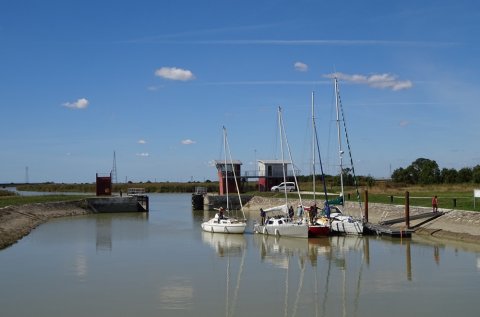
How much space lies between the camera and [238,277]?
1084 inches

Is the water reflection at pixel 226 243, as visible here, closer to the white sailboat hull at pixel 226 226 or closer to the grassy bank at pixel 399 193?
the white sailboat hull at pixel 226 226

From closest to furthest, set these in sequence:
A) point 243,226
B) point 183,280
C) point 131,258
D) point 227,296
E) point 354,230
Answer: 1. point 227,296
2. point 183,280
3. point 131,258
4. point 354,230
5. point 243,226

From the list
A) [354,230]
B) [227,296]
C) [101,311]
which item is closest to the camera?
[101,311]

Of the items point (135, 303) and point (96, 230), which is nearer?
point (135, 303)

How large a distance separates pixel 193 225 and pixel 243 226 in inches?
499

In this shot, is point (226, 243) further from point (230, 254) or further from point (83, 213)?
point (83, 213)

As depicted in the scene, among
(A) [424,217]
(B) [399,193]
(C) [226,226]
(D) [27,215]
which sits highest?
(B) [399,193]

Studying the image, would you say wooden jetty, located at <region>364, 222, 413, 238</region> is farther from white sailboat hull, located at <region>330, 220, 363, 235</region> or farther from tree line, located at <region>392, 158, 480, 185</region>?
tree line, located at <region>392, 158, 480, 185</region>

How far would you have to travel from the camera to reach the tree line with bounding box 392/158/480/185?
99.6 m

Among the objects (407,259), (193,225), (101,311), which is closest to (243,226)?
(193,225)

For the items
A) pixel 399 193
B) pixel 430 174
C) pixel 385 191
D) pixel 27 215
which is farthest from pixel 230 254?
pixel 430 174

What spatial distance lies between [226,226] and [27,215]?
23.1m

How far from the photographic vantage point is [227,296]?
23.0m

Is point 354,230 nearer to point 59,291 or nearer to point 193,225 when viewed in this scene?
point 193,225
